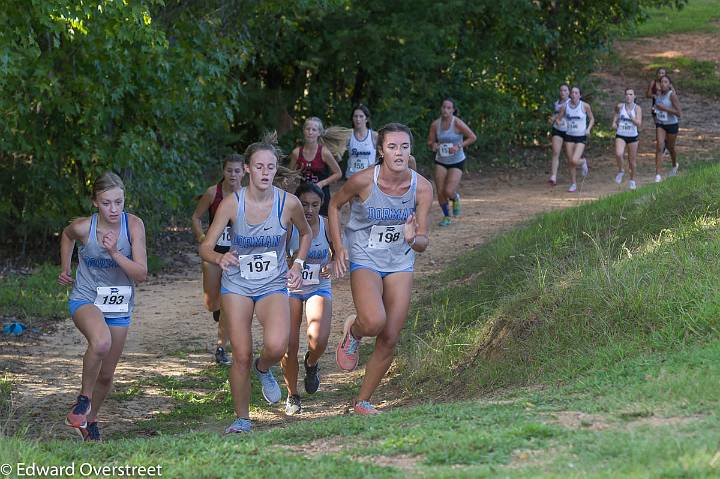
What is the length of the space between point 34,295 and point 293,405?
5.12 metres

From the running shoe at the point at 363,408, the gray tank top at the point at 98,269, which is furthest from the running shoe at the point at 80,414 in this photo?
the running shoe at the point at 363,408

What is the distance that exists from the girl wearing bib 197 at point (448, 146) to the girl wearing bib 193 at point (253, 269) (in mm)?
8333

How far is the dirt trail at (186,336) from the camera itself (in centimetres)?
869

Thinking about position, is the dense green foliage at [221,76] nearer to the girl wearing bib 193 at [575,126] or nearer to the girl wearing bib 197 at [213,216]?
the girl wearing bib 197 at [213,216]

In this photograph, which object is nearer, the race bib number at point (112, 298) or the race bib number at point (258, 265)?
the race bib number at point (258, 265)

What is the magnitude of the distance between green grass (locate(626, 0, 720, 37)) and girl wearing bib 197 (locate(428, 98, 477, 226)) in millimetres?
16882

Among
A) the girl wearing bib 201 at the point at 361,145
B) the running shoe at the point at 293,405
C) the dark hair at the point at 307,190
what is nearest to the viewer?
the running shoe at the point at 293,405

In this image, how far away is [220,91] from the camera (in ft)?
49.1

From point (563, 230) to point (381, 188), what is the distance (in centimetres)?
475

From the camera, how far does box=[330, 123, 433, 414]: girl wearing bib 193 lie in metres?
7.61

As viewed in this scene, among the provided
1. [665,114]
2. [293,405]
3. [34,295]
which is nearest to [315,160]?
[34,295]

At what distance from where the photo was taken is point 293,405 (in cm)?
843

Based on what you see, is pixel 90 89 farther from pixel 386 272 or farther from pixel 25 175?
pixel 386 272

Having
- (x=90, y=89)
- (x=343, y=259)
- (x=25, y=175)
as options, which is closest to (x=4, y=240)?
(x=25, y=175)
